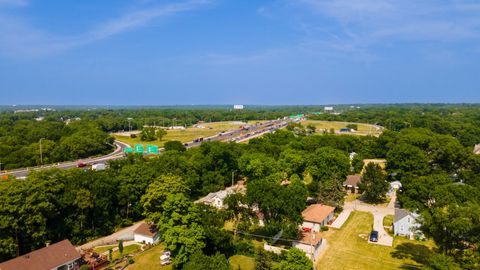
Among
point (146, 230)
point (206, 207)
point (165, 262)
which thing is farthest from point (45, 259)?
point (206, 207)

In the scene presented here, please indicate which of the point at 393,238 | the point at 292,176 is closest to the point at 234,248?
the point at 393,238

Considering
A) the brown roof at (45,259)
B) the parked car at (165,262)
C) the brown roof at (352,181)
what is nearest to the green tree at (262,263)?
the parked car at (165,262)

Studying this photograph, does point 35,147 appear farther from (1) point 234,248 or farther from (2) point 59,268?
(1) point 234,248

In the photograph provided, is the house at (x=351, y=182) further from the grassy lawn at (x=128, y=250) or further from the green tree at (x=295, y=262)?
the grassy lawn at (x=128, y=250)

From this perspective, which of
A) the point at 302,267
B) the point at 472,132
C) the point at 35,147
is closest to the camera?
the point at 302,267

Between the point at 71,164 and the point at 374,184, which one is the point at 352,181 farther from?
the point at 71,164

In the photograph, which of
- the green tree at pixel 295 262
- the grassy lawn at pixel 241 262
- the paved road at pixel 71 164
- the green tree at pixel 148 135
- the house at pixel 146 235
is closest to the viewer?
the green tree at pixel 295 262
